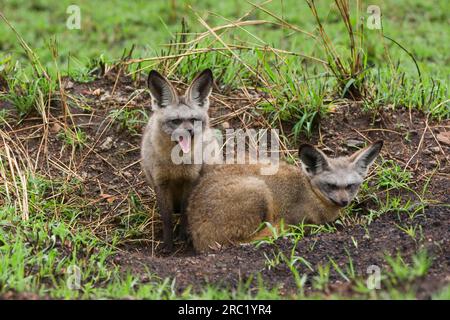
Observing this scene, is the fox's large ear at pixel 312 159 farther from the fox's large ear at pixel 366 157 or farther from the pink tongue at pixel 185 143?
the pink tongue at pixel 185 143

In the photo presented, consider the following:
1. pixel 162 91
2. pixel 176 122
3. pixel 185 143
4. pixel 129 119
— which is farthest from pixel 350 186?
pixel 129 119

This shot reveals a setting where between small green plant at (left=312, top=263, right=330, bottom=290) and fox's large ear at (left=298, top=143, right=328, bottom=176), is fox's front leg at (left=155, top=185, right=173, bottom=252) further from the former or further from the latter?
small green plant at (left=312, top=263, right=330, bottom=290)

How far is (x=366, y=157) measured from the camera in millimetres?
7105

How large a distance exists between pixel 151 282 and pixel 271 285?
3.02 feet

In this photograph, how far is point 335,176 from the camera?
7078 mm

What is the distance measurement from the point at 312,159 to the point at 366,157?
51 centimetres

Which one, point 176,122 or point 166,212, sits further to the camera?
point 166,212

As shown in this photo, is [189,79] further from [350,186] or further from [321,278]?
[321,278]

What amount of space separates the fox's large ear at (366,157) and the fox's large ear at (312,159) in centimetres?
30

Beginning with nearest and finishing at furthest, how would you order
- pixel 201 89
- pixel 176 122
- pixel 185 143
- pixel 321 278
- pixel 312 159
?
pixel 321 278 → pixel 185 143 → pixel 176 122 → pixel 312 159 → pixel 201 89

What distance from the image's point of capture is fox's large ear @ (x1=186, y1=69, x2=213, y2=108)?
716cm

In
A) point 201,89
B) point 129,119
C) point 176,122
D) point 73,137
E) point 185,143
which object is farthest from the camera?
point 129,119
